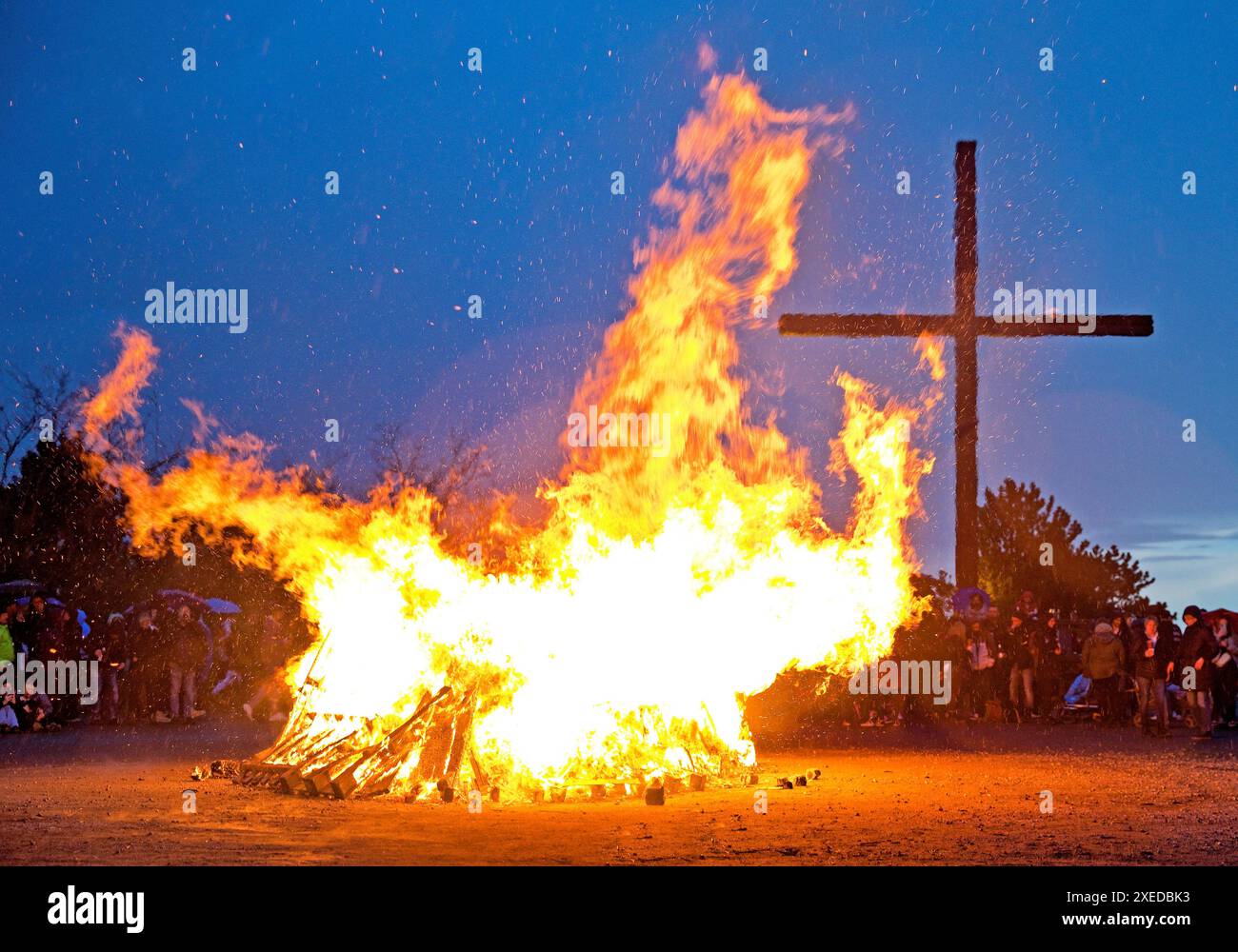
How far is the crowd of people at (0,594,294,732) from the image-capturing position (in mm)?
18078

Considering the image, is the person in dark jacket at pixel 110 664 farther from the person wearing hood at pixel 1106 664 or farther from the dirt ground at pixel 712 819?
the person wearing hood at pixel 1106 664

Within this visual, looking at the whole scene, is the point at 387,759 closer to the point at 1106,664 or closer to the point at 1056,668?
the point at 1106,664

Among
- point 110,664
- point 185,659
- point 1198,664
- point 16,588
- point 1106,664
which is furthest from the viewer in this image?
point 16,588

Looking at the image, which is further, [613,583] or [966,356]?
[966,356]

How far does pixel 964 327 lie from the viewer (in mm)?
19312

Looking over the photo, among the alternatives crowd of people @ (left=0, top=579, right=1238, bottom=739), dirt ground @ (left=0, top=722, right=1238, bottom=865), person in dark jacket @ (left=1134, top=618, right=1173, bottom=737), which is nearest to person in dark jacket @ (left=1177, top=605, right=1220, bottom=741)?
person in dark jacket @ (left=1134, top=618, right=1173, bottom=737)

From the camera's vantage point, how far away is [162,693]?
1980 cm

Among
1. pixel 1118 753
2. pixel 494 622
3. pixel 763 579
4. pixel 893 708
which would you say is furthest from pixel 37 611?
pixel 1118 753

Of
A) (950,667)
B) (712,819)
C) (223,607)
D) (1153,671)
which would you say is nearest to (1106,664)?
(1153,671)

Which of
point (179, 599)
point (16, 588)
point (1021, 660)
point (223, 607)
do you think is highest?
point (16, 588)

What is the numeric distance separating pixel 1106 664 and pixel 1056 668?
1.47 metres

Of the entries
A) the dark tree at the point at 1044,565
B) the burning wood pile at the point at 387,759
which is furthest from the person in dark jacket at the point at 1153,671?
the dark tree at the point at 1044,565

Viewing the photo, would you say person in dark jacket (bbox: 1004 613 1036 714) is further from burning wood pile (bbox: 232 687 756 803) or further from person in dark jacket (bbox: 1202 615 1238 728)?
burning wood pile (bbox: 232 687 756 803)
